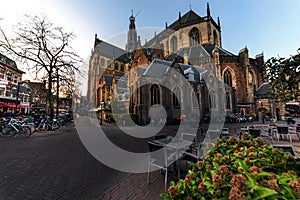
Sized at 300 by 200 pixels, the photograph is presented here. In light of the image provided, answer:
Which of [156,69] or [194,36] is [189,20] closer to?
[194,36]

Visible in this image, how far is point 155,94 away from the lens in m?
24.1

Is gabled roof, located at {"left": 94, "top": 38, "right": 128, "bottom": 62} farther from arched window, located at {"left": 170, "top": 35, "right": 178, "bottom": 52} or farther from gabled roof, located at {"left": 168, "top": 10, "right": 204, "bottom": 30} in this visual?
gabled roof, located at {"left": 168, "top": 10, "right": 204, "bottom": 30}

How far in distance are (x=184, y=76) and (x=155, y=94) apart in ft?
20.0

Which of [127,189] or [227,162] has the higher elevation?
[227,162]

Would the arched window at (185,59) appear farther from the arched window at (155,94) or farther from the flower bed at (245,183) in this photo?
the flower bed at (245,183)

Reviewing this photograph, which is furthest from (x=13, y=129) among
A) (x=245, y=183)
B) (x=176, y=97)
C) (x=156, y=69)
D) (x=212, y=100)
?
(x=212, y=100)

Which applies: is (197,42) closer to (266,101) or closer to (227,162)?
(266,101)

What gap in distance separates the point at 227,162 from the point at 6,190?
190 inches

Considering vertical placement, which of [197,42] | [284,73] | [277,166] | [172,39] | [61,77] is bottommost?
[277,166]

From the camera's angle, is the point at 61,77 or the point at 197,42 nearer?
the point at 61,77

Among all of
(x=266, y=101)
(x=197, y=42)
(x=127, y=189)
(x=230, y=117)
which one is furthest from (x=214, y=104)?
(x=127, y=189)

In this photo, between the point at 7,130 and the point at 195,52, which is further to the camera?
the point at 195,52

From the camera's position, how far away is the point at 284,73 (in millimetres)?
3957

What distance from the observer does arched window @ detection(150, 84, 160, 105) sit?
23969 millimetres
